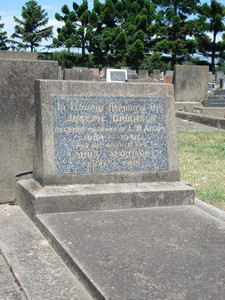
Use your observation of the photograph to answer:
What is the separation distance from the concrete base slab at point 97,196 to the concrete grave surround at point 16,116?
15cm

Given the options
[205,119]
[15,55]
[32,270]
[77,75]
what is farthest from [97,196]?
[77,75]

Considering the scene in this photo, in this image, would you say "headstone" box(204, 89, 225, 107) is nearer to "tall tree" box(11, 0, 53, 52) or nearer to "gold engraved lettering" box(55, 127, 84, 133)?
"gold engraved lettering" box(55, 127, 84, 133)

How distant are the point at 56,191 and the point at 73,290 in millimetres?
1352

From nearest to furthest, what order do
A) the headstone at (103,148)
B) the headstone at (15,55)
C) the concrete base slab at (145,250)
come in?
the concrete base slab at (145,250) < the headstone at (103,148) < the headstone at (15,55)

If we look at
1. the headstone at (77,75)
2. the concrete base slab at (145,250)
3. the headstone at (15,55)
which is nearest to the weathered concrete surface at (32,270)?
the concrete base slab at (145,250)

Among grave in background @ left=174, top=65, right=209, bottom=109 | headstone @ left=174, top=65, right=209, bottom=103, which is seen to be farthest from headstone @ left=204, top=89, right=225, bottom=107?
headstone @ left=174, top=65, right=209, bottom=103

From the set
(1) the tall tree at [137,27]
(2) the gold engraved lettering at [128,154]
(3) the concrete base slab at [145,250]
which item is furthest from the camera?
(1) the tall tree at [137,27]

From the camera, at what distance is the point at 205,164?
7227 millimetres

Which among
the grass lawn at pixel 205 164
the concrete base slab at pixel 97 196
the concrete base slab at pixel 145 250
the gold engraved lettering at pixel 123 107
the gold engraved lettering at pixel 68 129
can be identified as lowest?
the grass lawn at pixel 205 164

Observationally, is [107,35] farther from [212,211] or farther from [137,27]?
[212,211]

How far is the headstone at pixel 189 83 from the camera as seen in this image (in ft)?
60.8

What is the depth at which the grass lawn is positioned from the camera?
5.54m

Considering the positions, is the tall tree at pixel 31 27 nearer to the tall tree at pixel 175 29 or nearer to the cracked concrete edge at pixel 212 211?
the tall tree at pixel 175 29

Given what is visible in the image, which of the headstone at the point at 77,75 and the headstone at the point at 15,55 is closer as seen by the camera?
the headstone at the point at 15,55
